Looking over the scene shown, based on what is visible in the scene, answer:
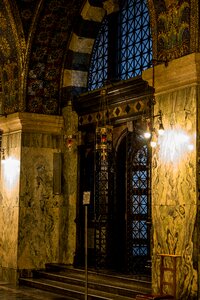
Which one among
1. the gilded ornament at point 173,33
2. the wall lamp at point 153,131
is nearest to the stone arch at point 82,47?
the gilded ornament at point 173,33

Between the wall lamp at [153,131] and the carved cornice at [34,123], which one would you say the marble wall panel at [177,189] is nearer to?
the wall lamp at [153,131]

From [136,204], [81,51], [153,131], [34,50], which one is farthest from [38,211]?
[153,131]

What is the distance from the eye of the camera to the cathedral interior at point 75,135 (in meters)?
13.2

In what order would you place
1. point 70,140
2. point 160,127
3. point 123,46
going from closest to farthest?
1. point 160,127
2. point 123,46
3. point 70,140

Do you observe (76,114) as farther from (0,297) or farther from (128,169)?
(0,297)

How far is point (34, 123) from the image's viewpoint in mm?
15203

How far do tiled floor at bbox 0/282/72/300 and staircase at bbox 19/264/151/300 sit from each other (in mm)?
194

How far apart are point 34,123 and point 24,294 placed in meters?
4.07

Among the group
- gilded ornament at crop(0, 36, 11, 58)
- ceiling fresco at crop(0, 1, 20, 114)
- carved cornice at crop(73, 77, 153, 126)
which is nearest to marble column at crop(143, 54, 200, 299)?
carved cornice at crop(73, 77, 153, 126)

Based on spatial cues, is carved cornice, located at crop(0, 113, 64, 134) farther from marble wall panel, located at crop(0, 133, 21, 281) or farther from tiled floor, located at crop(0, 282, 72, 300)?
tiled floor, located at crop(0, 282, 72, 300)

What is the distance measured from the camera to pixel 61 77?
1545 cm

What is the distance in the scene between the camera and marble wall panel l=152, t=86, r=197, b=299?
10.2 m

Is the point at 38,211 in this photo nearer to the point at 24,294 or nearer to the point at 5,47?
the point at 24,294

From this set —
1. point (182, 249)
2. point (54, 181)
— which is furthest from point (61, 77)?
point (182, 249)
